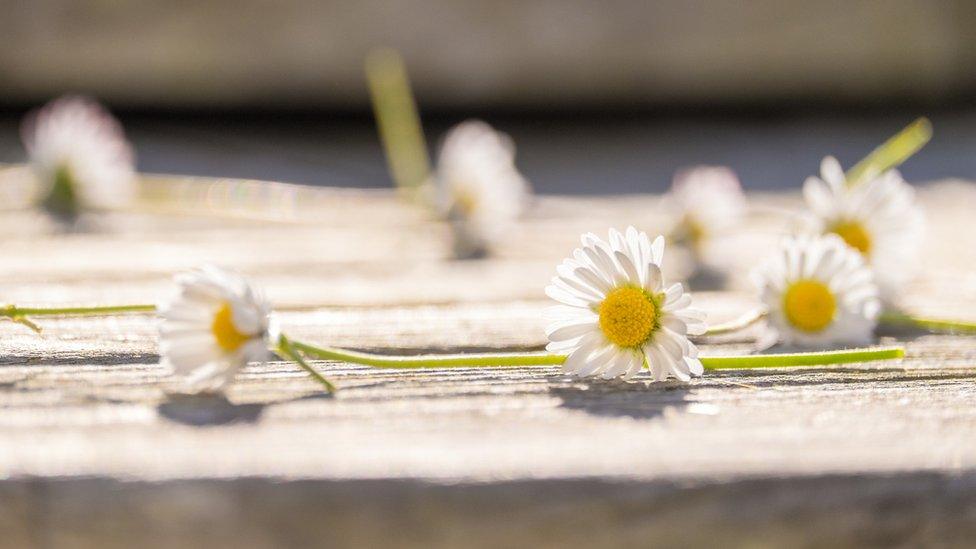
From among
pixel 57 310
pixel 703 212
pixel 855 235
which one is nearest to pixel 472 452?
pixel 57 310

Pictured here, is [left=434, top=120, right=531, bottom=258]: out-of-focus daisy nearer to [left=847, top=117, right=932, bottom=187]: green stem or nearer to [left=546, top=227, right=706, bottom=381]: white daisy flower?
[left=847, top=117, right=932, bottom=187]: green stem

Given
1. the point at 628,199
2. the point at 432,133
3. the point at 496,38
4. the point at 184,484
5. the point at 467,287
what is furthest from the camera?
the point at 432,133

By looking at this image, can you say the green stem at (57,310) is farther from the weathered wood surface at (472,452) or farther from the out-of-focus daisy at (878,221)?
the out-of-focus daisy at (878,221)

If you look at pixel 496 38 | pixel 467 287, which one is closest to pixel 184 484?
pixel 467 287

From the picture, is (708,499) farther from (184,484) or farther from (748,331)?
Answer: (748,331)

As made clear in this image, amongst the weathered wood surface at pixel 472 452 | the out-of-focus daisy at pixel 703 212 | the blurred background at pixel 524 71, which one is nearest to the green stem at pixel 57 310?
the weathered wood surface at pixel 472 452

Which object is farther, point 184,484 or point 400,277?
point 400,277
